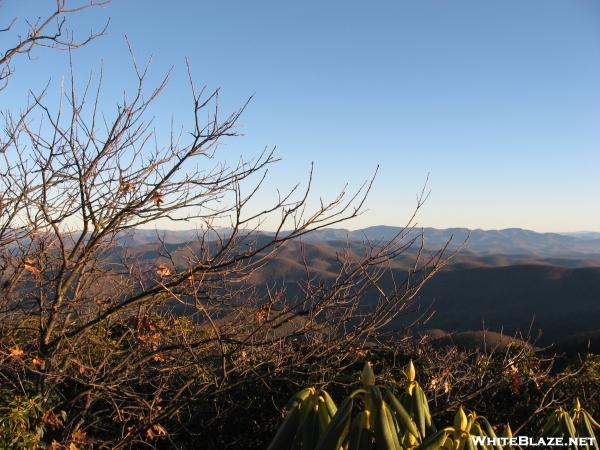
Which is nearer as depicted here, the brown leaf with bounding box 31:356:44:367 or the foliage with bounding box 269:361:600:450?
the foliage with bounding box 269:361:600:450

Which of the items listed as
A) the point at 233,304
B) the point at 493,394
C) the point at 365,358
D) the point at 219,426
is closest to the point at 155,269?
the point at 233,304

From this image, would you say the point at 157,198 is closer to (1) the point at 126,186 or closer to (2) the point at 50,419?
(1) the point at 126,186

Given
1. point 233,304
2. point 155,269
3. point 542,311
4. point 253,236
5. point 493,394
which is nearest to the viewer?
point 155,269

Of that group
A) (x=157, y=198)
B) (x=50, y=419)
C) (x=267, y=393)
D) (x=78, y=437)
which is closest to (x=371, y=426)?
(x=157, y=198)

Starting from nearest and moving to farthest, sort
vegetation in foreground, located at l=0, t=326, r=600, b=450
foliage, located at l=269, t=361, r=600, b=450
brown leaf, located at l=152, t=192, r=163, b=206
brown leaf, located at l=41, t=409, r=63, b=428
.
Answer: foliage, located at l=269, t=361, r=600, b=450 → brown leaf, located at l=41, t=409, r=63, b=428 → brown leaf, located at l=152, t=192, r=163, b=206 → vegetation in foreground, located at l=0, t=326, r=600, b=450

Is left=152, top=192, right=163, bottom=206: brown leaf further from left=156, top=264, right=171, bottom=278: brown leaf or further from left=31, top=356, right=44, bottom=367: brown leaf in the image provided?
left=31, top=356, right=44, bottom=367: brown leaf

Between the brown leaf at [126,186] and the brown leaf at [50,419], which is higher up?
the brown leaf at [126,186]

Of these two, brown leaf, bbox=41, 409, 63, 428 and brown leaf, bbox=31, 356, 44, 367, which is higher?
brown leaf, bbox=31, 356, 44, 367

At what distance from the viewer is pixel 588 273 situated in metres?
50.4

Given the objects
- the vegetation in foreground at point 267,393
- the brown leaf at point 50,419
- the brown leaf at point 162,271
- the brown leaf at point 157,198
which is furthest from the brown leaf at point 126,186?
the brown leaf at point 50,419

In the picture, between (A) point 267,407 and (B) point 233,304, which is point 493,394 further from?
(B) point 233,304

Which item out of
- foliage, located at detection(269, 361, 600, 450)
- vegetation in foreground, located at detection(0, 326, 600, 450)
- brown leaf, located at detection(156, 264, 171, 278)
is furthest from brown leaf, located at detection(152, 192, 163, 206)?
foliage, located at detection(269, 361, 600, 450)

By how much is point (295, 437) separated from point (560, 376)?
16.8 feet

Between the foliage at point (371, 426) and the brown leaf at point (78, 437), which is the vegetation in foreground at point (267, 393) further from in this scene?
the foliage at point (371, 426)
